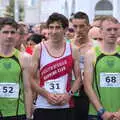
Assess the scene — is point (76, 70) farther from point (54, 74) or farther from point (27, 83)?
point (27, 83)

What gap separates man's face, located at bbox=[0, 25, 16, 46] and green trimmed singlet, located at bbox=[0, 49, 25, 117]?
0.18m

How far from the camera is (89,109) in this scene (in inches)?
284

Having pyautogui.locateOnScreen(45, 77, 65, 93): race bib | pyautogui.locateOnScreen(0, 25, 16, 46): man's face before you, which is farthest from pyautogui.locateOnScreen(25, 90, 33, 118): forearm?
pyautogui.locateOnScreen(0, 25, 16, 46): man's face

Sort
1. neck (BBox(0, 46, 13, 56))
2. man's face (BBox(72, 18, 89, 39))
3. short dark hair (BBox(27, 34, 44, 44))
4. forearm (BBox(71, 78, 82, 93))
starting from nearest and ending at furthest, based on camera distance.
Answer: neck (BBox(0, 46, 13, 56)) < forearm (BBox(71, 78, 82, 93)) < man's face (BBox(72, 18, 89, 39)) < short dark hair (BBox(27, 34, 44, 44))

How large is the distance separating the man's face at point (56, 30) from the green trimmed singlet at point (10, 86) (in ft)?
1.82

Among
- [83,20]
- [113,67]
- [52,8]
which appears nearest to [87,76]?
[113,67]

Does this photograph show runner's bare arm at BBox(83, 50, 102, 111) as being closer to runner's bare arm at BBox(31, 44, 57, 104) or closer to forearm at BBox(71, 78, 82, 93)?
forearm at BBox(71, 78, 82, 93)

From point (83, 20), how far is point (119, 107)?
5.67 feet

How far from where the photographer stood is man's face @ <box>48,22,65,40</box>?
7027mm

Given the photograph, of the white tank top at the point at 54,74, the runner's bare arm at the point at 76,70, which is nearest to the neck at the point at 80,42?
the runner's bare arm at the point at 76,70

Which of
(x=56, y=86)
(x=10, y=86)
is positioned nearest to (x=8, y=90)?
(x=10, y=86)

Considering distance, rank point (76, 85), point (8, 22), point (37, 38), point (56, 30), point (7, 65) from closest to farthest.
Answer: point (7, 65), point (8, 22), point (56, 30), point (76, 85), point (37, 38)

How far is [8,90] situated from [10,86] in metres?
0.05

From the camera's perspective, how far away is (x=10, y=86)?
267 inches
